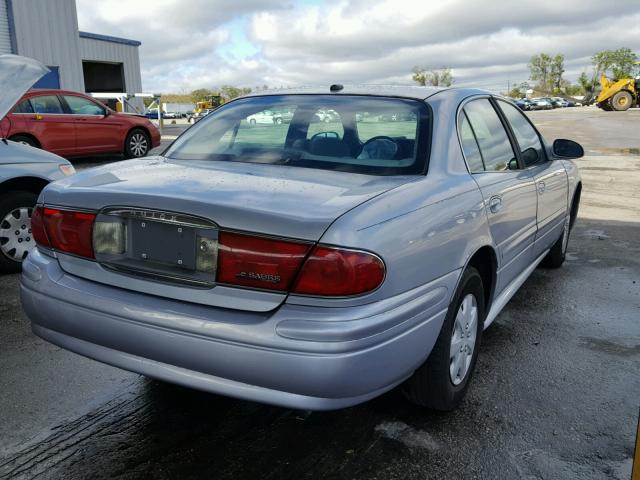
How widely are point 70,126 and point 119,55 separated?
2303 cm

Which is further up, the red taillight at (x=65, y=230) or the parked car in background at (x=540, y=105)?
the parked car in background at (x=540, y=105)

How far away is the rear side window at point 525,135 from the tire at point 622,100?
139 feet

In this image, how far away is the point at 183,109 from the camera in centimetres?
7481

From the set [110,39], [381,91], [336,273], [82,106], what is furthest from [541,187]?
[110,39]

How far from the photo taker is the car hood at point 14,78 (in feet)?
13.6

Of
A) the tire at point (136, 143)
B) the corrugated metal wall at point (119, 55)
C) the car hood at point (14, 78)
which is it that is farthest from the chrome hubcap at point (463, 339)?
the corrugated metal wall at point (119, 55)

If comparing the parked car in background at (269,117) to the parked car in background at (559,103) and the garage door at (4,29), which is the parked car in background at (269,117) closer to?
the garage door at (4,29)

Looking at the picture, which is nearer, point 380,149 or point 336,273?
point 336,273

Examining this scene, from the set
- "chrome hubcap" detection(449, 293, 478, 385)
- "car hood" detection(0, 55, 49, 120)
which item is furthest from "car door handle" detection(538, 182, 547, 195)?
"car hood" detection(0, 55, 49, 120)

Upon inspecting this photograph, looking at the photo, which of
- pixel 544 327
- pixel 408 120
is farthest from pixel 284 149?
pixel 544 327

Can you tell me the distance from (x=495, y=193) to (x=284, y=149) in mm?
1109

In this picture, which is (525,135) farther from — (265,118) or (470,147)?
(265,118)

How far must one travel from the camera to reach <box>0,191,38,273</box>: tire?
491cm

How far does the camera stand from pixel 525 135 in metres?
4.25
